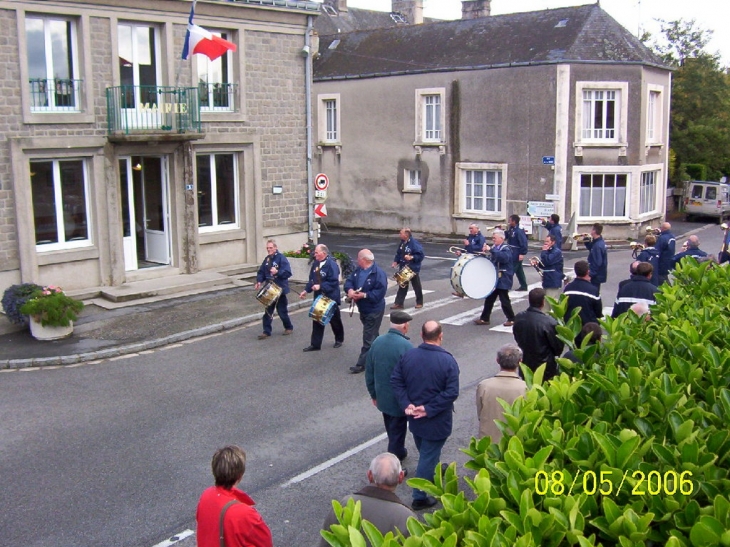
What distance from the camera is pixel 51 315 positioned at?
47.6ft

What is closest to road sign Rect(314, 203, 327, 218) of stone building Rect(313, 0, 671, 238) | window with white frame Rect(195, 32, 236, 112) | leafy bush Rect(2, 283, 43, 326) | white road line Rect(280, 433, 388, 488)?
window with white frame Rect(195, 32, 236, 112)

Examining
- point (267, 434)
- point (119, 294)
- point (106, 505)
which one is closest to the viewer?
point (106, 505)

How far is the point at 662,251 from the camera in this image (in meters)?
16.1

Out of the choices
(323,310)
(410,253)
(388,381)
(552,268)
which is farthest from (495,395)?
(410,253)

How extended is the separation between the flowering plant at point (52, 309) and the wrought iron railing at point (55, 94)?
13.5ft

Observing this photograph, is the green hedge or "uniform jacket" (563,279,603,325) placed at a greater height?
the green hedge

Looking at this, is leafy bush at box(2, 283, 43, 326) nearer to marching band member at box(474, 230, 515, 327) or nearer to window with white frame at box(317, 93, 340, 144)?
marching band member at box(474, 230, 515, 327)

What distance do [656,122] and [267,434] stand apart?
83.3 ft

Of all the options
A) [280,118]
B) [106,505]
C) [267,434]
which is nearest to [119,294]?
[280,118]

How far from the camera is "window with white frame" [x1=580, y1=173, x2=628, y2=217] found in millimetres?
28938

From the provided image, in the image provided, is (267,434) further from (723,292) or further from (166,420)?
(723,292)

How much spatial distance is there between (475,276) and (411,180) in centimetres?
1750

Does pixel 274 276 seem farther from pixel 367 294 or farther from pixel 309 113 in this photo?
pixel 309 113

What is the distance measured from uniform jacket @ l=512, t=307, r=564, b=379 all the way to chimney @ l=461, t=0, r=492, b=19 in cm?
2960
